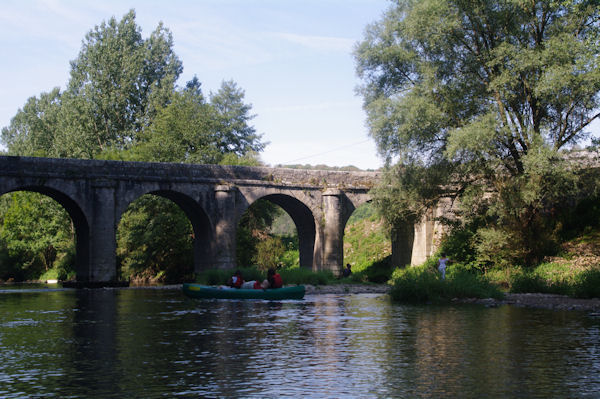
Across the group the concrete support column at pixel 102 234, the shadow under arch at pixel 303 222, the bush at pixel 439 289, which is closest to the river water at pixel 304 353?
the bush at pixel 439 289

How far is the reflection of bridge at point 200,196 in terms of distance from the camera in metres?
29.4

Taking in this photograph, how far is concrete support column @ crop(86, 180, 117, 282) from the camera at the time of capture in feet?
98.2

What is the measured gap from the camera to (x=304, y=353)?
10.9m

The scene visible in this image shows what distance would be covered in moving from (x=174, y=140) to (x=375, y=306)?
2596 centimetres

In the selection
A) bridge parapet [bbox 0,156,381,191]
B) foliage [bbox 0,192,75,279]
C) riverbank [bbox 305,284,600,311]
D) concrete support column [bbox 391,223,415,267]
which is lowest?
riverbank [bbox 305,284,600,311]

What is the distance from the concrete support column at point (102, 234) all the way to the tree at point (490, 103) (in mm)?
12004

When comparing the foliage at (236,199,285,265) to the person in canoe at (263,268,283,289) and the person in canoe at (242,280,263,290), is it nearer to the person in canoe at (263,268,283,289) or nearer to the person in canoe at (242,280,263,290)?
the person in canoe at (242,280,263,290)

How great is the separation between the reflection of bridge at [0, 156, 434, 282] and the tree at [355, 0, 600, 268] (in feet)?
26.9

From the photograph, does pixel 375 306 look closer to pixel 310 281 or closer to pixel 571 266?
pixel 571 266

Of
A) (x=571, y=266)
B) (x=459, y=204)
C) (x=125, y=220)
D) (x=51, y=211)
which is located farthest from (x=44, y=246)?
(x=571, y=266)

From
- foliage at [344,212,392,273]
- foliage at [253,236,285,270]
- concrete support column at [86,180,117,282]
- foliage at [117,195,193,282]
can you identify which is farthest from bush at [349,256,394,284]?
concrete support column at [86,180,117,282]

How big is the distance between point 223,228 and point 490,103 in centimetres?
1402

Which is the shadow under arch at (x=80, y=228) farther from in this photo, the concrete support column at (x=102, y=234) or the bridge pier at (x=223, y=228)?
the bridge pier at (x=223, y=228)

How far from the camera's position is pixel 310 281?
101ft
